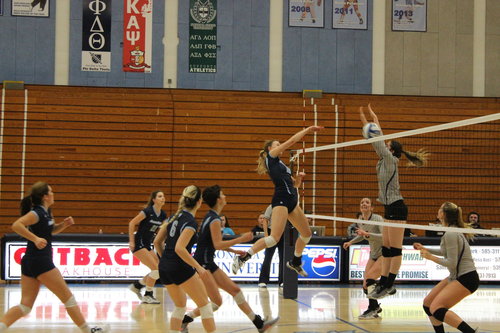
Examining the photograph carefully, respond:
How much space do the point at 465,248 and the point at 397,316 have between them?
129 inches

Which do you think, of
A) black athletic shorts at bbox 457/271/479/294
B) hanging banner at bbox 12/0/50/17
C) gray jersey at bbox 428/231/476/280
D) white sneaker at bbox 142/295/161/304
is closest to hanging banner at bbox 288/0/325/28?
hanging banner at bbox 12/0/50/17

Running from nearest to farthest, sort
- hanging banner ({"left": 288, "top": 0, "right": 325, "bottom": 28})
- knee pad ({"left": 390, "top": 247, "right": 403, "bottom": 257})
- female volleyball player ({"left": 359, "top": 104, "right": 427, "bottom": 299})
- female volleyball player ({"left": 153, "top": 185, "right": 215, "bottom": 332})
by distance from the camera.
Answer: female volleyball player ({"left": 153, "top": 185, "right": 215, "bottom": 332})
female volleyball player ({"left": 359, "top": 104, "right": 427, "bottom": 299})
knee pad ({"left": 390, "top": 247, "right": 403, "bottom": 257})
hanging banner ({"left": 288, "top": 0, "right": 325, "bottom": 28})

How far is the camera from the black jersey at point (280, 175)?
9.18m

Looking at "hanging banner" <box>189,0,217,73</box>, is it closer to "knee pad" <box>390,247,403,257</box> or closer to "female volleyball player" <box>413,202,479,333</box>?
"knee pad" <box>390,247,403,257</box>

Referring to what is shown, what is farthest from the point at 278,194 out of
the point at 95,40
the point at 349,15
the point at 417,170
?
the point at 349,15

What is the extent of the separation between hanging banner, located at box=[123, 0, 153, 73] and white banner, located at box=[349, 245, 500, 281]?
8.06 metres

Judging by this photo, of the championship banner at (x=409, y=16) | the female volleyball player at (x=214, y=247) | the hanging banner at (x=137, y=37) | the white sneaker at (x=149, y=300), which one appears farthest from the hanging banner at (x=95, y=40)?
the female volleyball player at (x=214, y=247)

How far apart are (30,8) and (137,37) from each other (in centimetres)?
291

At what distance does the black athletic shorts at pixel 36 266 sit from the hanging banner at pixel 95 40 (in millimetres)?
13003

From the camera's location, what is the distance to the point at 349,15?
2052cm

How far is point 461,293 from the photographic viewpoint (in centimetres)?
785

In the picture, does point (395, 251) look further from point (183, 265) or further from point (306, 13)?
point (306, 13)

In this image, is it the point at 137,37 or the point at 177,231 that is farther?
the point at 137,37

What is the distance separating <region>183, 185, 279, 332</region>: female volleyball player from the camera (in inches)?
Answer: 307
